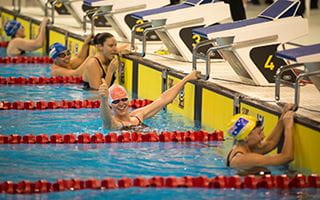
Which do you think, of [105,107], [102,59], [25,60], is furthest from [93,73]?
[25,60]

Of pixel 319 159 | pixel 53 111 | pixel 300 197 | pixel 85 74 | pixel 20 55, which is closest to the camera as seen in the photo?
pixel 300 197

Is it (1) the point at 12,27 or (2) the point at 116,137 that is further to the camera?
(1) the point at 12,27

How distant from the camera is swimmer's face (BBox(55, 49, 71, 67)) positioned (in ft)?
36.8

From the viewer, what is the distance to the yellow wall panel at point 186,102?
9.50 meters

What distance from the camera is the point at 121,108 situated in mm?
8477

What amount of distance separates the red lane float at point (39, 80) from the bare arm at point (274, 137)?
436 cm

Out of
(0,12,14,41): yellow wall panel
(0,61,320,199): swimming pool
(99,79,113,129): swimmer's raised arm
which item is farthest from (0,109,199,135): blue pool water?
(0,12,14,41): yellow wall panel

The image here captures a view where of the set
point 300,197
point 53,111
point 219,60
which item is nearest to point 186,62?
point 219,60

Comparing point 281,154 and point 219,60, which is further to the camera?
point 219,60

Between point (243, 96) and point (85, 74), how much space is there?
2630mm

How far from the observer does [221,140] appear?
842cm

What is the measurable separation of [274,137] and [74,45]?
611 cm

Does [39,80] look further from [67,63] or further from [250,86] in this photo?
Answer: [250,86]

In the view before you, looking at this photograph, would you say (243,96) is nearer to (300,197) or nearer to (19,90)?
Result: (300,197)
